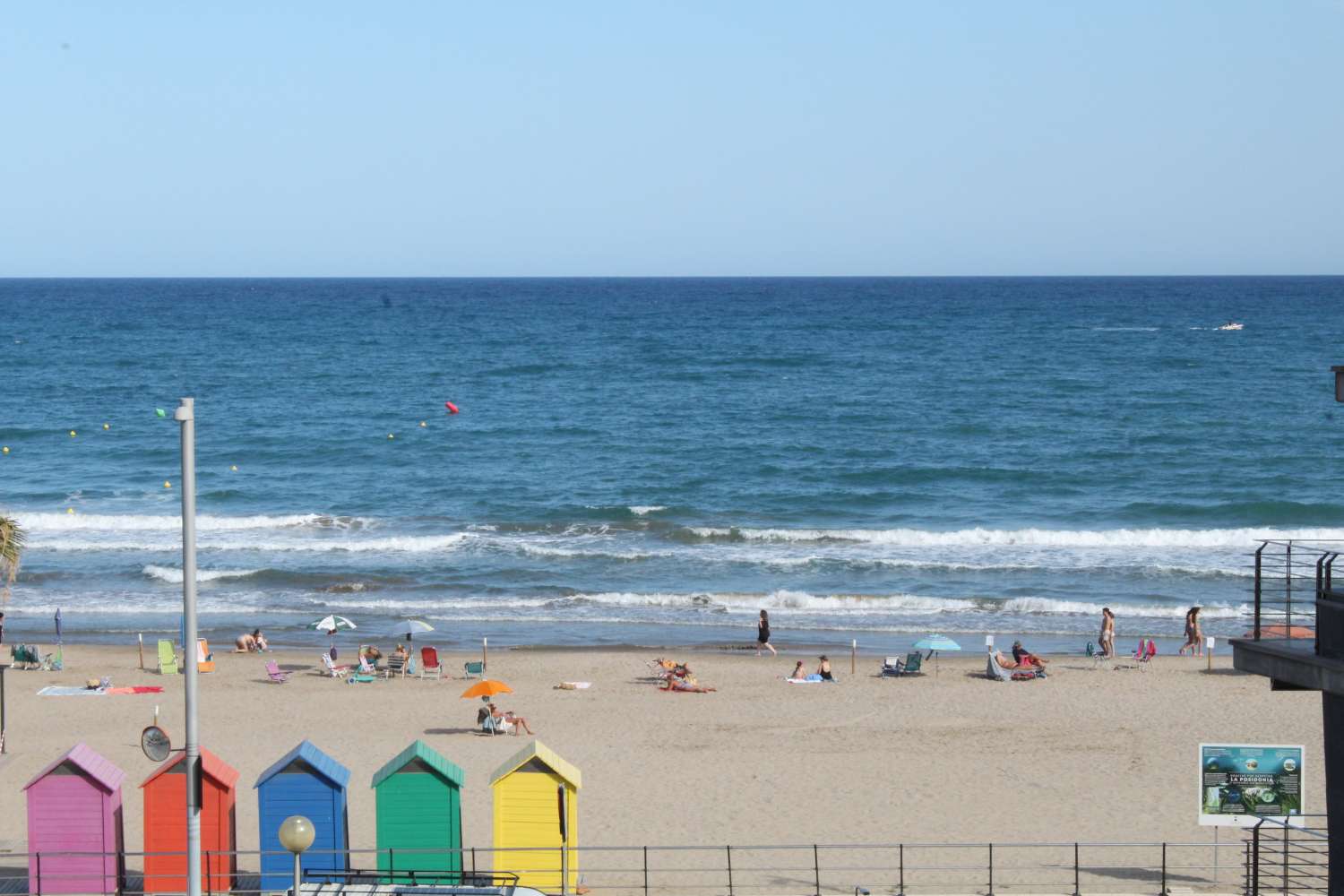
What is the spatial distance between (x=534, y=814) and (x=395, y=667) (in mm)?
11869

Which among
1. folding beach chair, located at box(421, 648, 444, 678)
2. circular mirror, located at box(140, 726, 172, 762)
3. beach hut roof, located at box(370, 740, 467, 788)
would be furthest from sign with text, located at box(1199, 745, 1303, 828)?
folding beach chair, located at box(421, 648, 444, 678)

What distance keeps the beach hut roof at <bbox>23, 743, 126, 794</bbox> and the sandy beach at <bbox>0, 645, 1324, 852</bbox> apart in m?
2.34

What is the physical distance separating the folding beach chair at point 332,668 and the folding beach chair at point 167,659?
2606 millimetres

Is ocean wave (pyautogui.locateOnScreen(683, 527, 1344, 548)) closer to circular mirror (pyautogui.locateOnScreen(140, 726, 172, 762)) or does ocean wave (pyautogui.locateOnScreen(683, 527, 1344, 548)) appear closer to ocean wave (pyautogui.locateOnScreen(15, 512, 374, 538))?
ocean wave (pyautogui.locateOnScreen(15, 512, 374, 538))

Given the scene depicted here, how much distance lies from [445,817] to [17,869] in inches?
184

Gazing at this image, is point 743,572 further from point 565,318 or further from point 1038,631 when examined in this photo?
point 565,318

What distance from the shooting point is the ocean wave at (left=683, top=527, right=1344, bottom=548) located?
38.4m

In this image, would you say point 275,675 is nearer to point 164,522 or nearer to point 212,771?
point 212,771

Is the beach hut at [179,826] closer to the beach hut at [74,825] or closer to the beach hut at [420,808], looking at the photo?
the beach hut at [74,825]

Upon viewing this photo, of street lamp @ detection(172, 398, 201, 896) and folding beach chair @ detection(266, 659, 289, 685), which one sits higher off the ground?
street lamp @ detection(172, 398, 201, 896)

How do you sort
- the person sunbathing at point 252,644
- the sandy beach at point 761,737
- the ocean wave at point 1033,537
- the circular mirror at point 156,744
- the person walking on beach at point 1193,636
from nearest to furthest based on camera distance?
the circular mirror at point 156,744
the sandy beach at point 761,737
the person sunbathing at point 252,644
the person walking on beach at point 1193,636
the ocean wave at point 1033,537

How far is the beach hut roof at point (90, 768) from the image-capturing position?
14312 millimetres

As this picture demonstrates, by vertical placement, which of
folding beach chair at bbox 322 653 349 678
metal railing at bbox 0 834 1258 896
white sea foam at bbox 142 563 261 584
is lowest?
metal railing at bbox 0 834 1258 896

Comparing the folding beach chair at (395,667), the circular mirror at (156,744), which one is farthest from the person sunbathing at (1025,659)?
the circular mirror at (156,744)
